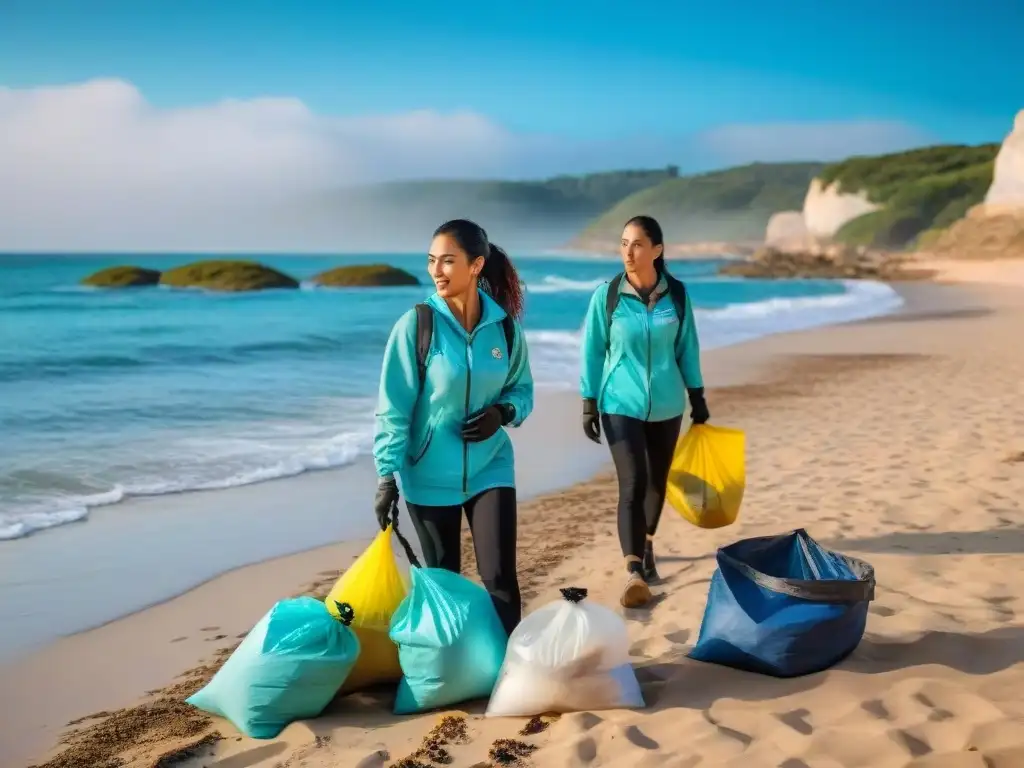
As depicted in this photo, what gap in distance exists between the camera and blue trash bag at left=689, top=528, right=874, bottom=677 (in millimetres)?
3299

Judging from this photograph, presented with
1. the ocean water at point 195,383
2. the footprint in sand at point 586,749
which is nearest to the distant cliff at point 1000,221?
the ocean water at point 195,383

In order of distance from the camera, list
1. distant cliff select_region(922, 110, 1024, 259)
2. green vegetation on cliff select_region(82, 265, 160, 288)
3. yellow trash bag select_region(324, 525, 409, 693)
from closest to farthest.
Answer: yellow trash bag select_region(324, 525, 409, 693) < green vegetation on cliff select_region(82, 265, 160, 288) < distant cliff select_region(922, 110, 1024, 259)

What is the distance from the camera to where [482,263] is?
3305mm

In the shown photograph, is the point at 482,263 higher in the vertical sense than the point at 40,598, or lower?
higher

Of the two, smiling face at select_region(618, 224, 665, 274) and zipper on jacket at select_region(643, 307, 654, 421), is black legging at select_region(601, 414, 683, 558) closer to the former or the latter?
zipper on jacket at select_region(643, 307, 654, 421)

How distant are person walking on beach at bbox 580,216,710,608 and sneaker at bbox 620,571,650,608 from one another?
13 millimetres

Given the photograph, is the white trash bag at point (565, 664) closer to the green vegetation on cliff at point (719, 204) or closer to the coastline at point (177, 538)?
the coastline at point (177, 538)

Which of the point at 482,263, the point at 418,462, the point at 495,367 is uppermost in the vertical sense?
the point at 482,263

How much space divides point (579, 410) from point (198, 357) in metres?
10.2

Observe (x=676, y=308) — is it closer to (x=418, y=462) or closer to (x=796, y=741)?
(x=418, y=462)

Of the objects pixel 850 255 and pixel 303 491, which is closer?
pixel 303 491

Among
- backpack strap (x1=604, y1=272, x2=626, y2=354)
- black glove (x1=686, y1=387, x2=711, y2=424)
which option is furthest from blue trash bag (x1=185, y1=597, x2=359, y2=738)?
black glove (x1=686, y1=387, x2=711, y2=424)

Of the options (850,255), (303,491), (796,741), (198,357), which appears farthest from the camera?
(850,255)

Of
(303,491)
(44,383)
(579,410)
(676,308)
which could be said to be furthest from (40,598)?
(44,383)
